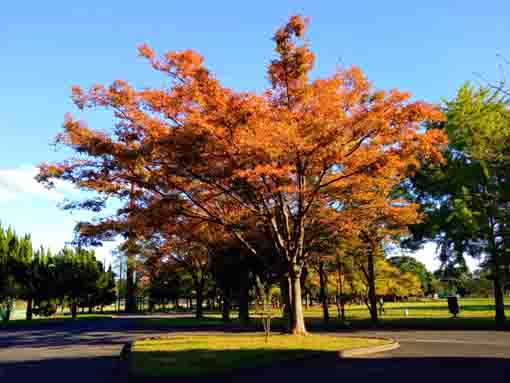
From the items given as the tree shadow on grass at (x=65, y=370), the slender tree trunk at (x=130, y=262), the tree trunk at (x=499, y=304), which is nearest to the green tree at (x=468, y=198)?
the tree trunk at (x=499, y=304)

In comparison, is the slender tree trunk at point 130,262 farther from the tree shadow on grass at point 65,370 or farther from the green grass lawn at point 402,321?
the green grass lawn at point 402,321

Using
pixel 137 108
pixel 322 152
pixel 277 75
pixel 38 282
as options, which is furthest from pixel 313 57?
pixel 38 282

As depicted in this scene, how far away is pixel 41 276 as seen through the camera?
143ft

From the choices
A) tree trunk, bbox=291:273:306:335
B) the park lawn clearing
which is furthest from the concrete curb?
tree trunk, bbox=291:273:306:335

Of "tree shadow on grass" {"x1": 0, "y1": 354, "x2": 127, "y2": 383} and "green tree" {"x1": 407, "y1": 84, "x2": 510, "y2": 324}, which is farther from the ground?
"green tree" {"x1": 407, "y1": 84, "x2": 510, "y2": 324}

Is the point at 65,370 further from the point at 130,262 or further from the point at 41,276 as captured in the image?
the point at 41,276

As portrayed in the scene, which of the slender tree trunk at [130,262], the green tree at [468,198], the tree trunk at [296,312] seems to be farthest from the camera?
the green tree at [468,198]

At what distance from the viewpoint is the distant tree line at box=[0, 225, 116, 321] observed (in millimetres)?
40031

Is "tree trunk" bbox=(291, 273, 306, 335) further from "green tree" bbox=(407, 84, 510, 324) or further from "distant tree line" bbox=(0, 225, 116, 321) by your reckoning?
"distant tree line" bbox=(0, 225, 116, 321)

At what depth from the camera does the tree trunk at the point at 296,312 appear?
54.5 feet

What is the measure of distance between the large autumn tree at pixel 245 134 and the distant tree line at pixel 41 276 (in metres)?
29.1

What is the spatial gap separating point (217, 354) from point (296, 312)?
584 centimetres

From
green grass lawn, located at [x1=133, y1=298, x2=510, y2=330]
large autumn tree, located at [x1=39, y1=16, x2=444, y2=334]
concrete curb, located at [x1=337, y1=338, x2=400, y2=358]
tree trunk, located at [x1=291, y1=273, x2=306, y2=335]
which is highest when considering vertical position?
large autumn tree, located at [x1=39, y1=16, x2=444, y2=334]

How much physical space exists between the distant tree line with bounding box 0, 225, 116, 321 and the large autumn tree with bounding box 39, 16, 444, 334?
29.1 meters
